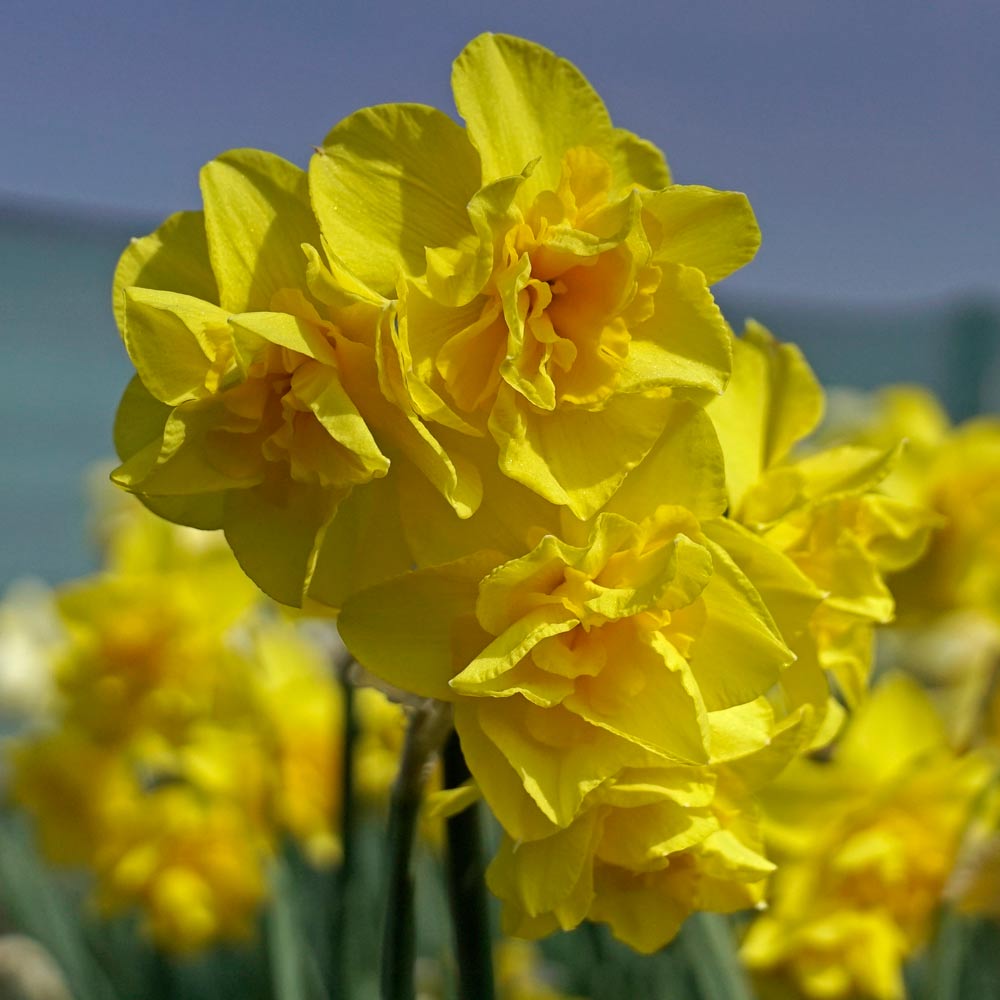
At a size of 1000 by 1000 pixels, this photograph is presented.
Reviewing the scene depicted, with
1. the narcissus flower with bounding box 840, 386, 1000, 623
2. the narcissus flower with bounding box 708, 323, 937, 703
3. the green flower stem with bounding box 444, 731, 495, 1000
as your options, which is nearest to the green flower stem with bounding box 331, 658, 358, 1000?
the green flower stem with bounding box 444, 731, 495, 1000

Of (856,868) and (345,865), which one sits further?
(856,868)

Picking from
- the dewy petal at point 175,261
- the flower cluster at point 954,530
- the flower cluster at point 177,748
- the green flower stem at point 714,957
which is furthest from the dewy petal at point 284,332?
the flower cluster at point 177,748

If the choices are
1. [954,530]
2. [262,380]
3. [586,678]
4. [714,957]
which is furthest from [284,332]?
[954,530]

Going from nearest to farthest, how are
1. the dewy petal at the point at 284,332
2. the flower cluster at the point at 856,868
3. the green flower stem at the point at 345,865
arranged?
the dewy petal at the point at 284,332, the green flower stem at the point at 345,865, the flower cluster at the point at 856,868

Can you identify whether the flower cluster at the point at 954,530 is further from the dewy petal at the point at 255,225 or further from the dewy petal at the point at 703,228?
the dewy petal at the point at 255,225

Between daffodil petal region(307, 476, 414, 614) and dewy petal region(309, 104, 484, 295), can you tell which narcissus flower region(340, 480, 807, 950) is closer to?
daffodil petal region(307, 476, 414, 614)

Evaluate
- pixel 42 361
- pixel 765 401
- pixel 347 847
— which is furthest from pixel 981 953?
pixel 42 361

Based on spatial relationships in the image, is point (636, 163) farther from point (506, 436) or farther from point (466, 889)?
point (466, 889)
